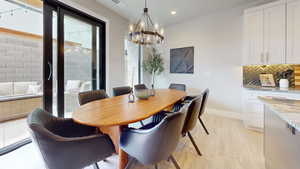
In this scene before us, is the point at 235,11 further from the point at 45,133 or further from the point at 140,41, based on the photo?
the point at 45,133

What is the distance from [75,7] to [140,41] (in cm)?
153

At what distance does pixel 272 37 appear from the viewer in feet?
8.80

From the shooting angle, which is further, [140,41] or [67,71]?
[67,71]

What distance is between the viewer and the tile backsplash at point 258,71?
283cm

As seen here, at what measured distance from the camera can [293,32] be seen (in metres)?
2.49

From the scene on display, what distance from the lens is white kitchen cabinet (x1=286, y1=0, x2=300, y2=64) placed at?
96.7 inches

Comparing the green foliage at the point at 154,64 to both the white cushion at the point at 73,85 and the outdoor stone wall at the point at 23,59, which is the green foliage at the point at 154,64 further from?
the outdoor stone wall at the point at 23,59

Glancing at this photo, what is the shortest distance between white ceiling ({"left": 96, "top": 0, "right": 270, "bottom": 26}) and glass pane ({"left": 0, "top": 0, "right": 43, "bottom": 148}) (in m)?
1.55

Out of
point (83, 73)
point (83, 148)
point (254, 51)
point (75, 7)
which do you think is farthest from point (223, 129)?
point (75, 7)

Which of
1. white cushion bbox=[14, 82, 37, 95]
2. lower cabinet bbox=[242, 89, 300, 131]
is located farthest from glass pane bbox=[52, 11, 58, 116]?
lower cabinet bbox=[242, 89, 300, 131]

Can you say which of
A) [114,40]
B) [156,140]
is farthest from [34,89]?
[156,140]

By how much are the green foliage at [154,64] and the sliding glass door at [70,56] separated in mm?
1695

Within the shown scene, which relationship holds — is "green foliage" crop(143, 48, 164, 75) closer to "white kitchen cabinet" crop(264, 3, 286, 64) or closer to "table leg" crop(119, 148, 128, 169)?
"white kitchen cabinet" crop(264, 3, 286, 64)

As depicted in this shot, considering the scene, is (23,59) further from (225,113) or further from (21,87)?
(225,113)
